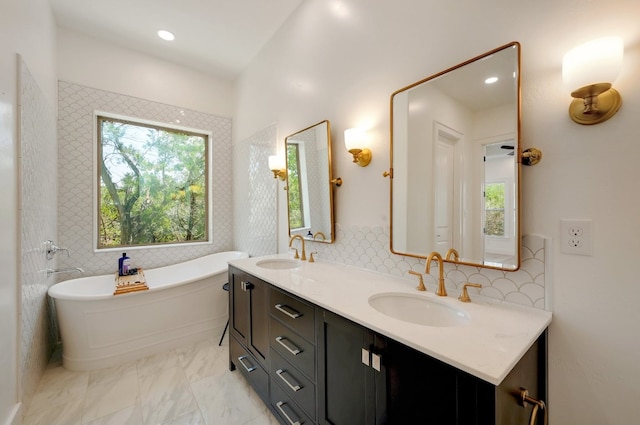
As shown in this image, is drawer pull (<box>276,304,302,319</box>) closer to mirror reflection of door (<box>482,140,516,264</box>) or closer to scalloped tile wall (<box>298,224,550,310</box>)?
scalloped tile wall (<box>298,224,550,310</box>)

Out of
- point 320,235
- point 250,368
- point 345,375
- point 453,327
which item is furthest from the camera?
point 320,235

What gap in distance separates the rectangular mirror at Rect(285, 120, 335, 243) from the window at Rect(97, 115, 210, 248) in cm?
177

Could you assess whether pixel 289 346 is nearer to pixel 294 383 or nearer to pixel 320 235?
pixel 294 383

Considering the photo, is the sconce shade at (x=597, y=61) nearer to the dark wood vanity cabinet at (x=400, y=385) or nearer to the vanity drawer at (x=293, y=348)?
the dark wood vanity cabinet at (x=400, y=385)

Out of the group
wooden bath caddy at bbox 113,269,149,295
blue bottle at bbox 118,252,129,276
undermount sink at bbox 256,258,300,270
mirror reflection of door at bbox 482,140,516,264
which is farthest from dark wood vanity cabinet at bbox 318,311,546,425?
blue bottle at bbox 118,252,129,276

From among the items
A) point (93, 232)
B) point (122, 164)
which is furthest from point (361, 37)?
point (93, 232)

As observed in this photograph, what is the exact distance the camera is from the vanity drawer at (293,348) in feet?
4.32

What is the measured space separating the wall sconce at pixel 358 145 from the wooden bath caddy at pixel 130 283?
2.25 metres

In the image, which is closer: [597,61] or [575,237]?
[597,61]

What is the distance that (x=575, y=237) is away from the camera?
100 cm

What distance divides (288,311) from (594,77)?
160 cm

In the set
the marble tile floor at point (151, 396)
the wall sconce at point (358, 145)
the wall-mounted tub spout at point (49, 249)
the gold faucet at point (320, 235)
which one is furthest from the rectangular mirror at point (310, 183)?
the wall-mounted tub spout at point (49, 249)

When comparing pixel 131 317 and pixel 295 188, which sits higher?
pixel 295 188

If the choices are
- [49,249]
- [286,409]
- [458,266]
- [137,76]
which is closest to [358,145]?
[458,266]
